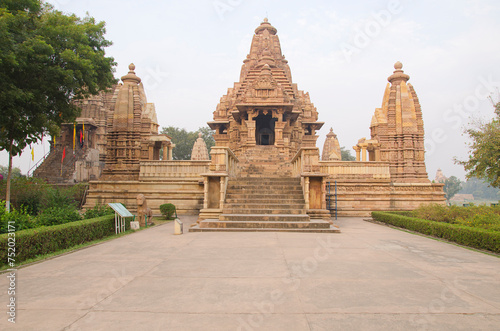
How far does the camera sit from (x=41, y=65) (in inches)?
451

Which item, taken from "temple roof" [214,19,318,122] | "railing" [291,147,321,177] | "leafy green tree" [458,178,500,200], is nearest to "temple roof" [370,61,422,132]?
"temple roof" [214,19,318,122]

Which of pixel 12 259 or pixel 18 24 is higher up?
pixel 18 24

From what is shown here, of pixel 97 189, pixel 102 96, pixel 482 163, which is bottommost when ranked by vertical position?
pixel 97 189

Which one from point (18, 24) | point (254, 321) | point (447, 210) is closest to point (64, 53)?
point (18, 24)

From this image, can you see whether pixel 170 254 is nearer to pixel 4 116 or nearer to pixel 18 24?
pixel 4 116

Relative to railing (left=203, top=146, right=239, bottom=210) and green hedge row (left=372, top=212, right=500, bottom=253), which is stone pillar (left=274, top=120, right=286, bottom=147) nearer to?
railing (left=203, top=146, right=239, bottom=210)

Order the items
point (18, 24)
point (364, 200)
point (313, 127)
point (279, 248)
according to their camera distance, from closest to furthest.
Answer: point (279, 248) < point (18, 24) < point (364, 200) < point (313, 127)

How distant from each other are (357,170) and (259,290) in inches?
571

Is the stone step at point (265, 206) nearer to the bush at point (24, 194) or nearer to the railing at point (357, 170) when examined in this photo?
the railing at point (357, 170)

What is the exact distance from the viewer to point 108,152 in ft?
60.8

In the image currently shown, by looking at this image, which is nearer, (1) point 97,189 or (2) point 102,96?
(1) point 97,189

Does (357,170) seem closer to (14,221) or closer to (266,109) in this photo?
(266,109)

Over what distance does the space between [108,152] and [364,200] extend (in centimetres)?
1494

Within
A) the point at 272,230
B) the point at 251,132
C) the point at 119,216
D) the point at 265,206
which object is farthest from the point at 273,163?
the point at 119,216
